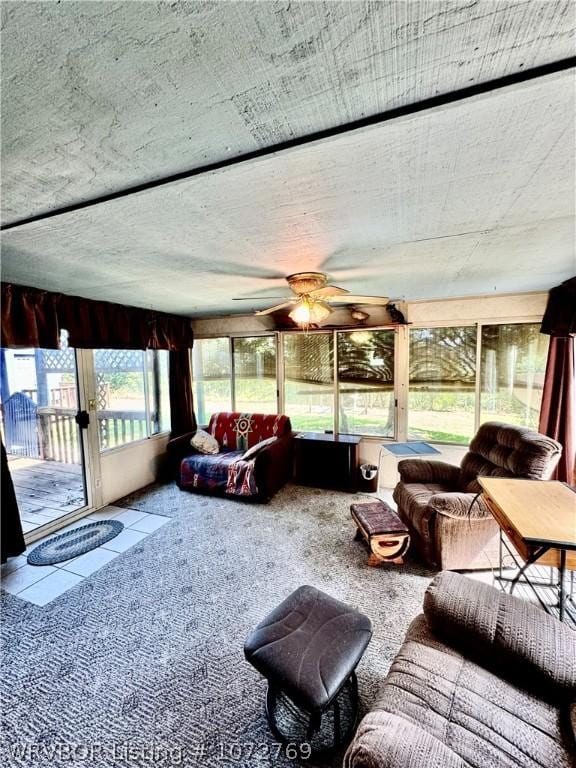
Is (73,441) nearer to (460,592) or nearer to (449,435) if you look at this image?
(460,592)

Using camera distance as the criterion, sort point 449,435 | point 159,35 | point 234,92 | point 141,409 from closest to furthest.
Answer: point 159,35 → point 234,92 → point 449,435 → point 141,409

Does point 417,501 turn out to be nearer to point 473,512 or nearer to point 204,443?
point 473,512

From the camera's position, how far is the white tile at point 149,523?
301cm

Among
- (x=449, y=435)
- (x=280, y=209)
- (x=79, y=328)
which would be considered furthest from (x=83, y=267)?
(x=449, y=435)

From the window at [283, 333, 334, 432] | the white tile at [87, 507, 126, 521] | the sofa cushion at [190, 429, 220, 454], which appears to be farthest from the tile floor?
the window at [283, 333, 334, 432]

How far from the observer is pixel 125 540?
2814mm

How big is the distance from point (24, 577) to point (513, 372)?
197 inches

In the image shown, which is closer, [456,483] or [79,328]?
[456,483]

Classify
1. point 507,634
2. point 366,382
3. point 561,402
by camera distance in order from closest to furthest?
point 507,634
point 561,402
point 366,382

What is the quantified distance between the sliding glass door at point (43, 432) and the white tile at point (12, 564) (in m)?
0.30

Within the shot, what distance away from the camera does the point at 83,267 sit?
222 centimetres

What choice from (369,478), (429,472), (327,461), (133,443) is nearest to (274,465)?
(327,461)

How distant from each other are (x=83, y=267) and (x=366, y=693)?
3.06m

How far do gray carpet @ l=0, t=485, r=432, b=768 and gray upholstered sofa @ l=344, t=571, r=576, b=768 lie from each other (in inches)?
23.4
